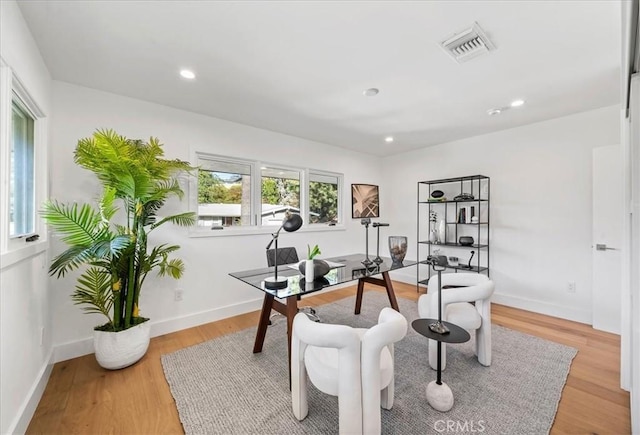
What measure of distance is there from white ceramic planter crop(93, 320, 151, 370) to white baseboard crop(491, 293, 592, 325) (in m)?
4.42

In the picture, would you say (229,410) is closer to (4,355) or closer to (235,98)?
(4,355)

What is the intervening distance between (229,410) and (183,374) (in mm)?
634

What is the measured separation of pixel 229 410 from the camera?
5.60 feet

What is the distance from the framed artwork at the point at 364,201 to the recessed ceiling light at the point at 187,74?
3.14 meters

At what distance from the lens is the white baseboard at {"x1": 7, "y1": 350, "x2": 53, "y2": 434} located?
58.3 inches

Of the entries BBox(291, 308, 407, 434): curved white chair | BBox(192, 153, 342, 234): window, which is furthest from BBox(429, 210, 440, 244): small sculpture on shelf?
BBox(291, 308, 407, 434): curved white chair

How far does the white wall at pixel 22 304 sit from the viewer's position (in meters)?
1.38

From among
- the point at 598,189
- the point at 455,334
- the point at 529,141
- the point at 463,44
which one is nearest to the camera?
the point at 455,334

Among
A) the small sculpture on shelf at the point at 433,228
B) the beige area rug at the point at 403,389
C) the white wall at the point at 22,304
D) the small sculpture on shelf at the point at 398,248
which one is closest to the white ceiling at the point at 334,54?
the white wall at the point at 22,304

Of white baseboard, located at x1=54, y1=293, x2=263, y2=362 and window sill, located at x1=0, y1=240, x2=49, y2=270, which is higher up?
window sill, located at x1=0, y1=240, x2=49, y2=270

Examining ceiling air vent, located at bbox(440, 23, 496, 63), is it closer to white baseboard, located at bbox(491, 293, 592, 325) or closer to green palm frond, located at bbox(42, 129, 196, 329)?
green palm frond, located at bbox(42, 129, 196, 329)

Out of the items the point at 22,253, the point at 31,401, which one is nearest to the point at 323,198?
the point at 22,253

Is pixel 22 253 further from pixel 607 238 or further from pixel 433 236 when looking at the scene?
pixel 607 238

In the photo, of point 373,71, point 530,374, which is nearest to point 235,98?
point 373,71
